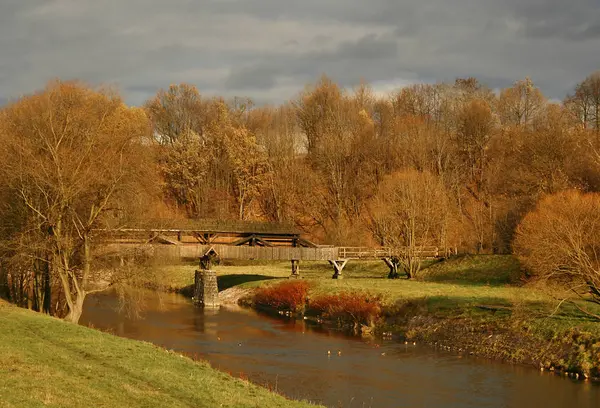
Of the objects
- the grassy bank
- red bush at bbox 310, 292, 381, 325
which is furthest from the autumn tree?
the grassy bank

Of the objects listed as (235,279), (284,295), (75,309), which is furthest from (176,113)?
(75,309)

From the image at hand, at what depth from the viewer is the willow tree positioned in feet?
101

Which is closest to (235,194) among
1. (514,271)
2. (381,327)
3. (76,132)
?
(514,271)

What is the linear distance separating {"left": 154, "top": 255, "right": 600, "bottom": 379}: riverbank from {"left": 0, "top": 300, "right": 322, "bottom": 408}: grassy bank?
16.1 metres

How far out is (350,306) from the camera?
44.7 m

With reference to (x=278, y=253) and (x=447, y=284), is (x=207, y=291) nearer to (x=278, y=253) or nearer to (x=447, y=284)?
(x=278, y=253)

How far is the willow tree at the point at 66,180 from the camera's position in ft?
101

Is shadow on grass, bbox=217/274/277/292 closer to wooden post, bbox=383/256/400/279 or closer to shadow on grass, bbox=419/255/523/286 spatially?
wooden post, bbox=383/256/400/279

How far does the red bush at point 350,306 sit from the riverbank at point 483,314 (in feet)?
2.02

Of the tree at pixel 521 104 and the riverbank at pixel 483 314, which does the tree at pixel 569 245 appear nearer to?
the riverbank at pixel 483 314

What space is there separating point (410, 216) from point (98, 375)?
4208cm

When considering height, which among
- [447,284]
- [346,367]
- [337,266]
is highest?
[337,266]

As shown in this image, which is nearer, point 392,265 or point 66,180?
point 66,180

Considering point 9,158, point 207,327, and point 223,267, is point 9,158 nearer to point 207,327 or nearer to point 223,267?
point 207,327
